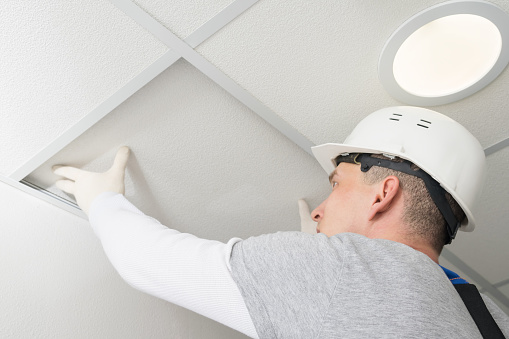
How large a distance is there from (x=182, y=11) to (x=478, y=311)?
41.5 inches

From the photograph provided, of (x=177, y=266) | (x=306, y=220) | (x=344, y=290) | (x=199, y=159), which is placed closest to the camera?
(x=344, y=290)

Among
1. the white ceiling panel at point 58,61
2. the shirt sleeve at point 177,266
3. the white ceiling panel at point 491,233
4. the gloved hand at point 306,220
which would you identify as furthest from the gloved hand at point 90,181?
the white ceiling panel at point 491,233

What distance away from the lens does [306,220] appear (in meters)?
1.86

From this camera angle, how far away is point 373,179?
1.27 metres

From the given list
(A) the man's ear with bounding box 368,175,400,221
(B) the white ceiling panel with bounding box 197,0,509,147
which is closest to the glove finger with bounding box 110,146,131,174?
(B) the white ceiling panel with bounding box 197,0,509,147

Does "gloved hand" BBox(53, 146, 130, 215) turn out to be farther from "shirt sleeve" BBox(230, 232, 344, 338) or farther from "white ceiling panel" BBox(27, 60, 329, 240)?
"shirt sleeve" BBox(230, 232, 344, 338)

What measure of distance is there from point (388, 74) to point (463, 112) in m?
0.34

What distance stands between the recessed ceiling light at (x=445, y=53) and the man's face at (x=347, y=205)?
1.07 ft

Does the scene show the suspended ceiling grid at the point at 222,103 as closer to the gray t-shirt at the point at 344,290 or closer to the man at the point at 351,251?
the man at the point at 351,251

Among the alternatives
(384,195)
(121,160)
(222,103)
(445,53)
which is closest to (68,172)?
(121,160)

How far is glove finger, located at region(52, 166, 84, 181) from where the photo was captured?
1.51 meters

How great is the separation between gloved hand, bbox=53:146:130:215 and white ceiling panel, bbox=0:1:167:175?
5.6 inches

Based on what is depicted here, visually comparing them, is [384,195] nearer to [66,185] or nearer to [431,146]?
[431,146]

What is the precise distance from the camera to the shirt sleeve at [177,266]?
92 centimetres
